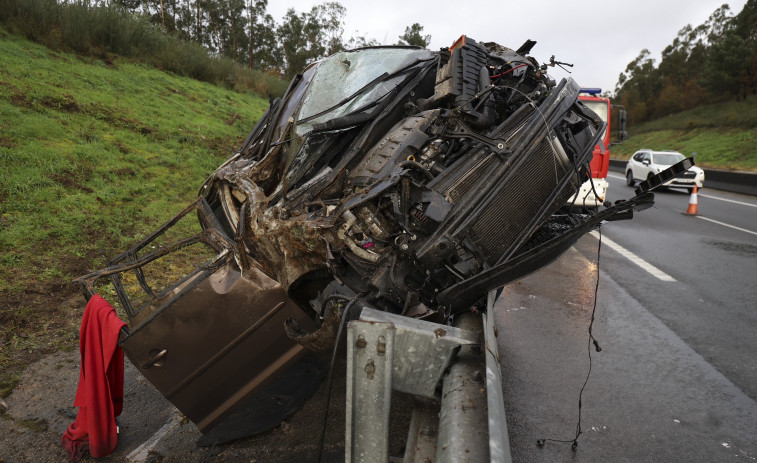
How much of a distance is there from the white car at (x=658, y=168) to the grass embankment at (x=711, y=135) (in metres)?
6.83

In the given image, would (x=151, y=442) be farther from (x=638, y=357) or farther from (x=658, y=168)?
(x=658, y=168)

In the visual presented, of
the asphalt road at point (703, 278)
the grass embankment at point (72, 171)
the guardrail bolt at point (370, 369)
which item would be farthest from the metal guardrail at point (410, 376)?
the grass embankment at point (72, 171)

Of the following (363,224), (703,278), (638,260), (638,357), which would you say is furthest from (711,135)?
(363,224)

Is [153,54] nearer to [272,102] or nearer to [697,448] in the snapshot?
[272,102]

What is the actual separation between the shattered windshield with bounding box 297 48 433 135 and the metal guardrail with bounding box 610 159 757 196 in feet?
50.0

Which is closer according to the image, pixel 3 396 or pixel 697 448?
pixel 697 448

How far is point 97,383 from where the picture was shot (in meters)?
2.45

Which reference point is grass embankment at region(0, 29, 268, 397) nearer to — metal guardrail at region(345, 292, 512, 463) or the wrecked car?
the wrecked car

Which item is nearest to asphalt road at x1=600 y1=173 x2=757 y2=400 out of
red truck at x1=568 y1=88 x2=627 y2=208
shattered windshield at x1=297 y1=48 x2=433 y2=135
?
red truck at x1=568 y1=88 x2=627 y2=208

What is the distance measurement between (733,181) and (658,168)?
261 cm

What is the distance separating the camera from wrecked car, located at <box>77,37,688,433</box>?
233 centimetres

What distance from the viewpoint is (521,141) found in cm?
277

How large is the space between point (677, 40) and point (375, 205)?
6485cm

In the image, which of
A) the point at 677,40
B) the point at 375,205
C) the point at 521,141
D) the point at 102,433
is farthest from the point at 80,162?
the point at 677,40
